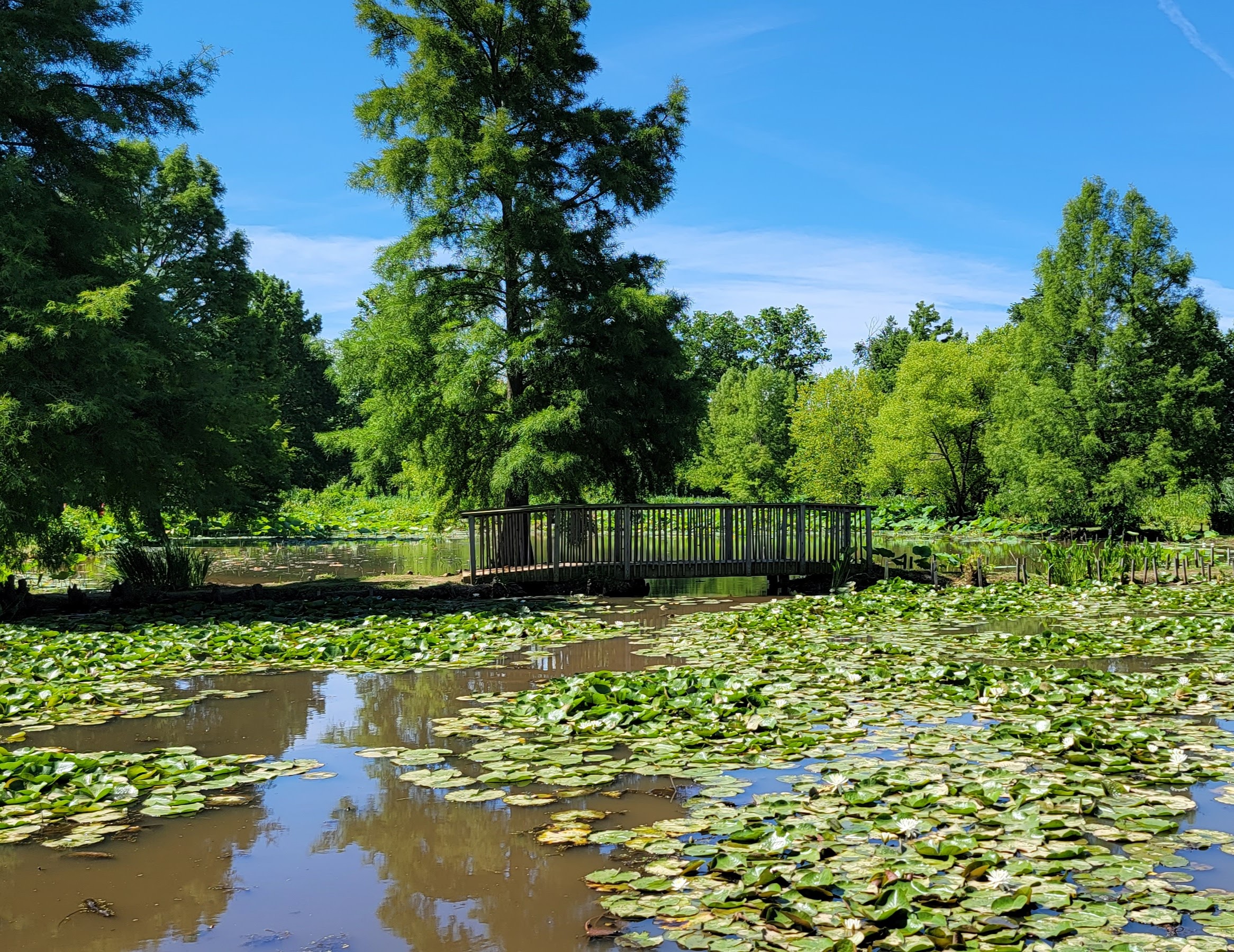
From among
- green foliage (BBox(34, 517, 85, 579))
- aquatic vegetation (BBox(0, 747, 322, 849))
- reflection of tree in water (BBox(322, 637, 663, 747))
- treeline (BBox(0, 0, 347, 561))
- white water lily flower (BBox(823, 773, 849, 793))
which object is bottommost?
reflection of tree in water (BBox(322, 637, 663, 747))

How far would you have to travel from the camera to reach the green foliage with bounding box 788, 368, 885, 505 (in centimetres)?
4744

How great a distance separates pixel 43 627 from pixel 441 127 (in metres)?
12.8

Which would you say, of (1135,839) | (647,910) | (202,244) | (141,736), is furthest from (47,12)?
(202,244)

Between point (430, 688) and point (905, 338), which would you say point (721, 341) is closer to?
point (905, 338)

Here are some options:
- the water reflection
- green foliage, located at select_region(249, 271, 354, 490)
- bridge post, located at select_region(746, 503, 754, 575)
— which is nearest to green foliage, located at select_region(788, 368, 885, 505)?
the water reflection

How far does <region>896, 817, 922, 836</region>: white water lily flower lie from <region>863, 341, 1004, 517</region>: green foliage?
37965 millimetres

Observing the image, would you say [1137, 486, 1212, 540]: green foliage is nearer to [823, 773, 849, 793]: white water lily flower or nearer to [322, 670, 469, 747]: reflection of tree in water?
[322, 670, 469, 747]: reflection of tree in water

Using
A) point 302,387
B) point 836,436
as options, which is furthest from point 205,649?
point 302,387

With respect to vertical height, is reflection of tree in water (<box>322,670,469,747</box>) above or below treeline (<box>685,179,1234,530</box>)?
below

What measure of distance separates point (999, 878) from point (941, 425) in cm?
3898

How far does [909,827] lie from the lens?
4.36 meters

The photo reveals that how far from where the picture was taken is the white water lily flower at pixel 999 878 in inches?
149


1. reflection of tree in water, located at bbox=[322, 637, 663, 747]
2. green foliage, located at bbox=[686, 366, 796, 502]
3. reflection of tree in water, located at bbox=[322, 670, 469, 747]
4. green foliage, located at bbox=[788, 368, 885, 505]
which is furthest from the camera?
green foliage, located at bbox=[686, 366, 796, 502]

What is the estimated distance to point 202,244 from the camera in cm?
3219
